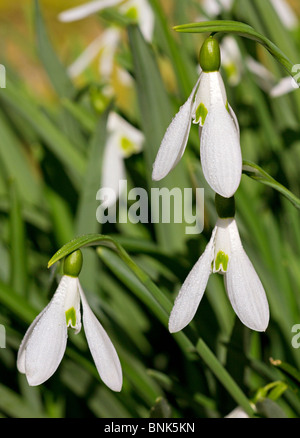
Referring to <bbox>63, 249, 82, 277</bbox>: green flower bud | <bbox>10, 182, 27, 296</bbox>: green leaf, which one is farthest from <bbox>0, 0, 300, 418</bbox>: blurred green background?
<bbox>63, 249, 82, 277</bbox>: green flower bud

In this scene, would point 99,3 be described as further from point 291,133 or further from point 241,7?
point 291,133

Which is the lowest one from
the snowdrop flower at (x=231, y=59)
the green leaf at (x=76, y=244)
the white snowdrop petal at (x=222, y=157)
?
the green leaf at (x=76, y=244)

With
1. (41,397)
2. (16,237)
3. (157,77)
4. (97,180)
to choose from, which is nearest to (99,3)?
(157,77)

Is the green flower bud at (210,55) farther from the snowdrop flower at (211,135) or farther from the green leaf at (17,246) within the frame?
the green leaf at (17,246)

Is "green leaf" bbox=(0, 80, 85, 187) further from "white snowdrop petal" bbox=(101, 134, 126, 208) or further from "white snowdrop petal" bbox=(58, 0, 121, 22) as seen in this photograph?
"white snowdrop petal" bbox=(58, 0, 121, 22)

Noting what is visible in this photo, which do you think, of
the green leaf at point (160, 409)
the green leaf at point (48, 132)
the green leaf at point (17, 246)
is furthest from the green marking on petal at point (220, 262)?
the green leaf at point (48, 132)

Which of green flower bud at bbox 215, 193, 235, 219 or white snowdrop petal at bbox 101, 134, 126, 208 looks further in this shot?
white snowdrop petal at bbox 101, 134, 126, 208

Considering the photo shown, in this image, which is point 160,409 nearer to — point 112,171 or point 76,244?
point 76,244
